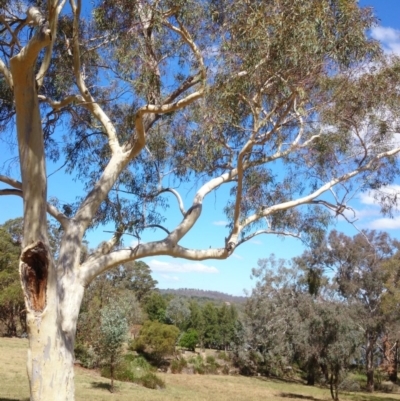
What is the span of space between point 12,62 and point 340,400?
1957cm

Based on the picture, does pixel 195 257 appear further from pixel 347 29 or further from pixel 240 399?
pixel 240 399

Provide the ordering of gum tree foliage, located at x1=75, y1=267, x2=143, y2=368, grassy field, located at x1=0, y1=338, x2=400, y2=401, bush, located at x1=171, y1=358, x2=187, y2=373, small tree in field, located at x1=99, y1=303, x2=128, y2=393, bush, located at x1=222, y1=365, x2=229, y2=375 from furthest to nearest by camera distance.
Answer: bush, located at x1=222, y1=365, x2=229, y2=375 → bush, located at x1=171, y1=358, x2=187, y2=373 → gum tree foliage, located at x1=75, y1=267, x2=143, y2=368 → small tree in field, located at x1=99, y1=303, x2=128, y2=393 → grassy field, located at x1=0, y1=338, x2=400, y2=401

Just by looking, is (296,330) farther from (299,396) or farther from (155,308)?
(155,308)

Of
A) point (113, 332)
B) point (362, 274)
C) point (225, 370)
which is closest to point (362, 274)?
point (362, 274)

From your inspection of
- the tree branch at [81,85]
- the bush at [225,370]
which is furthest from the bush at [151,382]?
the tree branch at [81,85]

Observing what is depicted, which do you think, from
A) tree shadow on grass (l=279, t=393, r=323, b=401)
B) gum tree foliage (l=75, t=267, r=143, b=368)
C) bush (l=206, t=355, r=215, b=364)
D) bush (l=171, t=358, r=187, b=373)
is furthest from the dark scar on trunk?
bush (l=206, t=355, r=215, b=364)

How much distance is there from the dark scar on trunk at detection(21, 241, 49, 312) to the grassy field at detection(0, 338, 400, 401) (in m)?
6.71

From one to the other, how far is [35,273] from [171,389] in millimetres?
13740

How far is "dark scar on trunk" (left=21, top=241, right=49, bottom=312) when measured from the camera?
4957 mm

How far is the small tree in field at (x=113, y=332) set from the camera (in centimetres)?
1545

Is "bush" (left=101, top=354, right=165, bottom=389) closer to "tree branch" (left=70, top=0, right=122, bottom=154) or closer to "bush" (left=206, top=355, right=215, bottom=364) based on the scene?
"bush" (left=206, top=355, right=215, bottom=364)

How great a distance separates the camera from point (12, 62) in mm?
4941

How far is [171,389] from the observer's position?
17.5 meters

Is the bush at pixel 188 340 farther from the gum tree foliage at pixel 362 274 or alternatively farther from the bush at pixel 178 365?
the gum tree foliage at pixel 362 274
